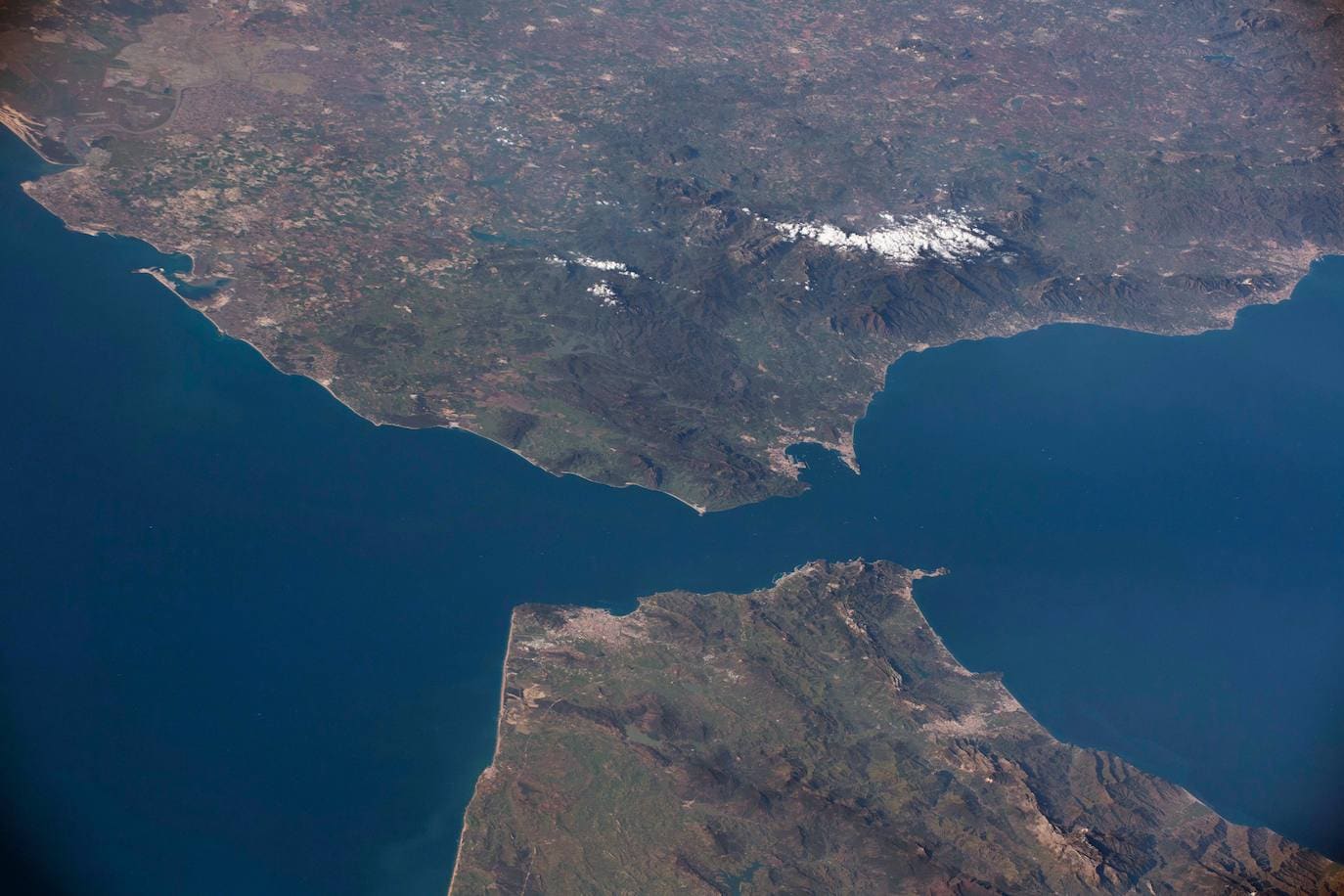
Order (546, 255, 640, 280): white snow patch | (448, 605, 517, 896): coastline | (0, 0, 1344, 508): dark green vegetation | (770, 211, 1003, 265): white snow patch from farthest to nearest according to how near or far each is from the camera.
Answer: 1. (770, 211, 1003, 265): white snow patch
2. (546, 255, 640, 280): white snow patch
3. (0, 0, 1344, 508): dark green vegetation
4. (448, 605, 517, 896): coastline

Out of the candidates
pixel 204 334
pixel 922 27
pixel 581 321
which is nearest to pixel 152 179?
pixel 204 334

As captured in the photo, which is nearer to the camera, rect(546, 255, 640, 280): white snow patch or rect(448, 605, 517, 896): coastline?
rect(448, 605, 517, 896): coastline

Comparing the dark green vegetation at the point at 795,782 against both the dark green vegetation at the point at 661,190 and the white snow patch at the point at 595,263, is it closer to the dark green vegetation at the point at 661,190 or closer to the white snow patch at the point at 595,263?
the dark green vegetation at the point at 661,190

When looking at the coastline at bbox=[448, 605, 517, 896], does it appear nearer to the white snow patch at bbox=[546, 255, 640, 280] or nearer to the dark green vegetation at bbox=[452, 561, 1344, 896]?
the dark green vegetation at bbox=[452, 561, 1344, 896]

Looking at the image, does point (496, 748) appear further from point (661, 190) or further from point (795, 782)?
point (661, 190)

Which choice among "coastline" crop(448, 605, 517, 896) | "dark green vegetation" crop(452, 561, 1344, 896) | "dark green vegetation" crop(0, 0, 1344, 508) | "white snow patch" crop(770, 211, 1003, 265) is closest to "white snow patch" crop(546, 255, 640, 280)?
"dark green vegetation" crop(0, 0, 1344, 508)

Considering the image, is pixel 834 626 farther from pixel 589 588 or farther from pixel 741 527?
pixel 589 588

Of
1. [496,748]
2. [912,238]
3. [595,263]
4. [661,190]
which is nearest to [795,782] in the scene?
[496,748]
